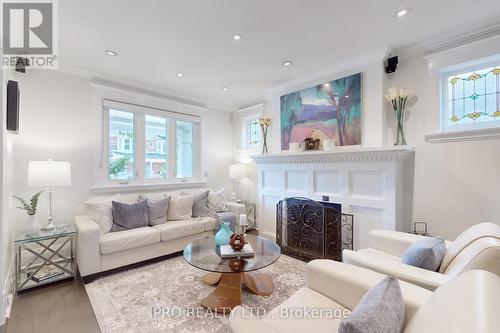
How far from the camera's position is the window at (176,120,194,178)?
4438mm

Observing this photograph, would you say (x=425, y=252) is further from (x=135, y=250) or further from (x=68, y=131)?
(x=68, y=131)

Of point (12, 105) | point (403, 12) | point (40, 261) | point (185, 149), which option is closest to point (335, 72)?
point (403, 12)

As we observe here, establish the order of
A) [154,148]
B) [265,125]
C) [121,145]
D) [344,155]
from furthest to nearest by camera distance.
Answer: [265,125], [154,148], [121,145], [344,155]

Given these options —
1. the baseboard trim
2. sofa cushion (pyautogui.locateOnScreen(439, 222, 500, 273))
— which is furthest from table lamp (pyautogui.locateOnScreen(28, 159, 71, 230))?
sofa cushion (pyautogui.locateOnScreen(439, 222, 500, 273))

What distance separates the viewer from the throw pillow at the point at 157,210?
3.30 m

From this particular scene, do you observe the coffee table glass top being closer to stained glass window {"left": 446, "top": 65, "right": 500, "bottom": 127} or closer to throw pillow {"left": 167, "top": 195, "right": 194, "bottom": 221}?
throw pillow {"left": 167, "top": 195, "right": 194, "bottom": 221}

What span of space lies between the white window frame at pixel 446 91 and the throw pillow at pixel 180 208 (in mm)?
3502

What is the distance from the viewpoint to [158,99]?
402 centimetres

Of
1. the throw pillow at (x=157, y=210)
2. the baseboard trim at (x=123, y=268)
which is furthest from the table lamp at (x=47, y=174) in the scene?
the throw pillow at (x=157, y=210)

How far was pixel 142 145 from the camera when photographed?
12.7ft

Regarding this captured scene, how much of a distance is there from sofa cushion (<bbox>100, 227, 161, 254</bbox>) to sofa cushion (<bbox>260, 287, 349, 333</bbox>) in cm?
213

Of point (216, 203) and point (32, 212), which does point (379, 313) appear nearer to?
point (216, 203)

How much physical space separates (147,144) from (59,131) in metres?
1.19

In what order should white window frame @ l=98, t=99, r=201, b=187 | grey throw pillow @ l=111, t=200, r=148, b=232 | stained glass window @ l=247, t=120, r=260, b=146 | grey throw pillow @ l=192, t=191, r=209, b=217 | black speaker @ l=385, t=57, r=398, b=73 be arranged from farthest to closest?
stained glass window @ l=247, t=120, r=260, b=146 < grey throw pillow @ l=192, t=191, r=209, b=217 < white window frame @ l=98, t=99, r=201, b=187 < grey throw pillow @ l=111, t=200, r=148, b=232 < black speaker @ l=385, t=57, r=398, b=73
